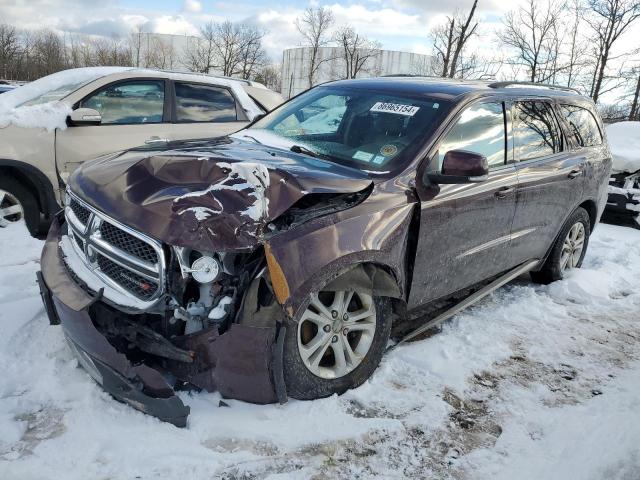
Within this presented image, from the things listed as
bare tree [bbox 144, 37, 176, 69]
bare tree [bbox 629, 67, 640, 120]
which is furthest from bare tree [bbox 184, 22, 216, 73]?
bare tree [bbox 629, 67, 640, 120]

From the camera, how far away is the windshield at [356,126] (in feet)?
10.9

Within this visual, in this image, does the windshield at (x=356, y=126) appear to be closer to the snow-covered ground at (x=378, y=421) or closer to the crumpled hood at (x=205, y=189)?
the crumpled hood at (x=205, y=189)

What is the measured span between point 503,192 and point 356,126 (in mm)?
1147

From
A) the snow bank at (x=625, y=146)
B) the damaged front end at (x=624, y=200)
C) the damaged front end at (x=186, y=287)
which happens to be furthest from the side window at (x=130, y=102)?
the damaged front end at (x=624, y=200)

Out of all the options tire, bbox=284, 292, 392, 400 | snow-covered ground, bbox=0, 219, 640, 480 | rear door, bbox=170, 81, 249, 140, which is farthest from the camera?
rear door, bbox=170, 81, 249, 140

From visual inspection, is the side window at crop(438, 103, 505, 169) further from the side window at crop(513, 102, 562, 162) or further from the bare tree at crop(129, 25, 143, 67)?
the bare tree at crop(129, 25, 143, 67)

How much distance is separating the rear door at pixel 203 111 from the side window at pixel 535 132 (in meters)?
3.36

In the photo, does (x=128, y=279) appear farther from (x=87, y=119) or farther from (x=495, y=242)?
(x=87, y=119)

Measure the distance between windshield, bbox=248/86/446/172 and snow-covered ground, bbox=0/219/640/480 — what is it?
4.25 feet

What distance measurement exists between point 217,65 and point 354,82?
48.3 meters

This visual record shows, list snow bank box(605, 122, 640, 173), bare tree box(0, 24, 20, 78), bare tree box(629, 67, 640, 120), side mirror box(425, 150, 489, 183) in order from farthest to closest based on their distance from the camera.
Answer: bare tree box(0, 24, 20, 78) < bare tree box(629, 67, 640, 120) < snow bank box(605, 122, 640, 173) < side mirror box(425, 150, 489, 183)

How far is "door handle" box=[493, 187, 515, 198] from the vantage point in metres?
3.73

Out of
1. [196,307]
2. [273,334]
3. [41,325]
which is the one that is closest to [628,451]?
[273,334]

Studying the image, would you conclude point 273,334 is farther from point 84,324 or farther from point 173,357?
point 84,324
